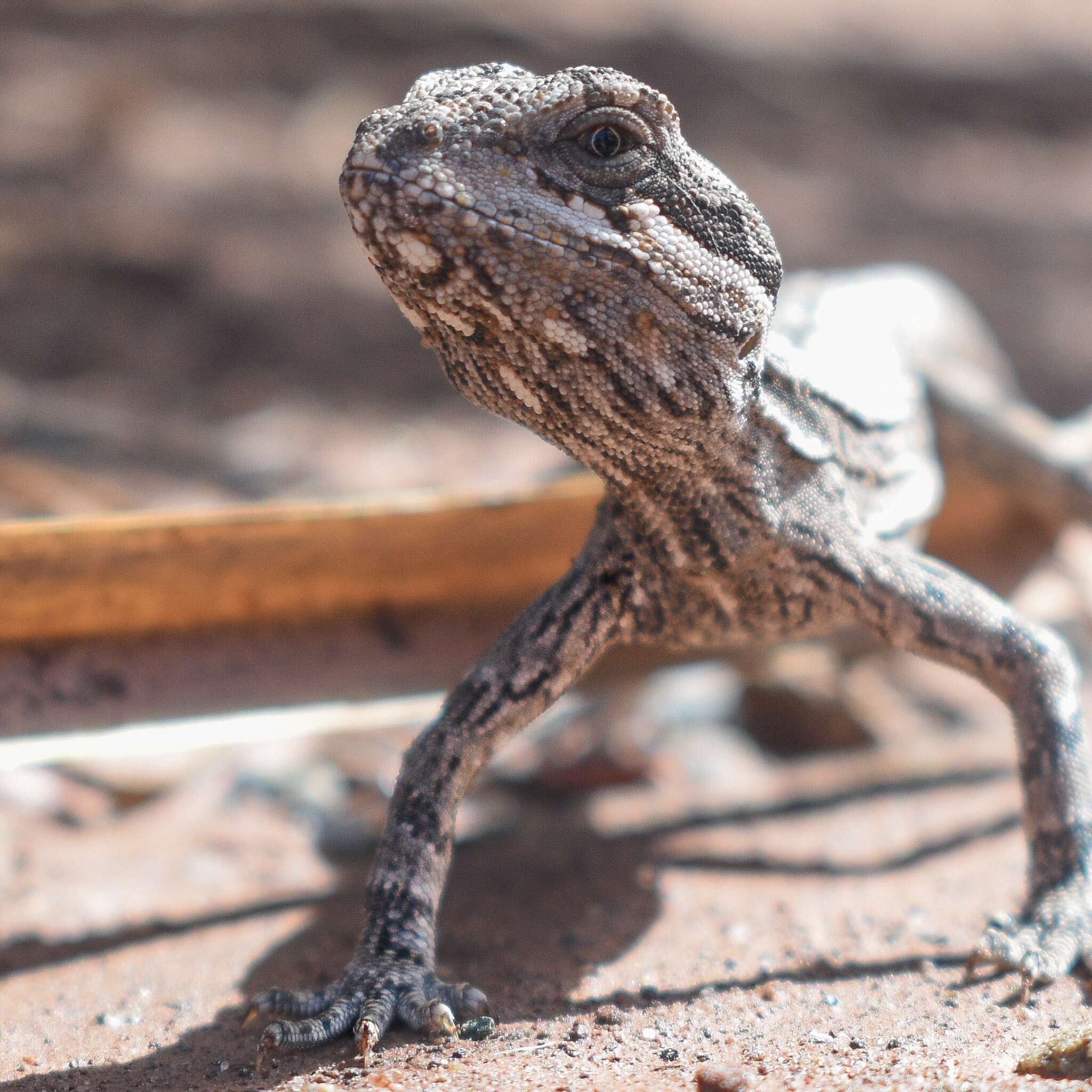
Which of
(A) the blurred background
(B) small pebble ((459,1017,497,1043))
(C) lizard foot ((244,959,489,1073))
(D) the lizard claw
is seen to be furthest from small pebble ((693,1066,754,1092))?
(A) the blurred background

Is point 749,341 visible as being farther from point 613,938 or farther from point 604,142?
point 613,938

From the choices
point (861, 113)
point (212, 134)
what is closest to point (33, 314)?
point (212, 134)

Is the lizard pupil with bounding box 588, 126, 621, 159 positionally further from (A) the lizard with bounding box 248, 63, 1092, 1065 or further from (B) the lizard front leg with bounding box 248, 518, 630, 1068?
(B) the lizard front leg with bounding box 248, 518, 630, 1068

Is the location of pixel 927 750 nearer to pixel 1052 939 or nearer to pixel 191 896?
pixel 1052 939

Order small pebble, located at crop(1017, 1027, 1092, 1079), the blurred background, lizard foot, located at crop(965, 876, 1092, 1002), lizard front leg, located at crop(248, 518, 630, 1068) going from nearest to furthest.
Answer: small pebble, located at crop(1017, 1027, 1092, 1079) < lizard front leg, located at crop(248, 518, 630, 1068) < lizard foot, located at crop(965, 876, 1092, 1002) < the blurred background

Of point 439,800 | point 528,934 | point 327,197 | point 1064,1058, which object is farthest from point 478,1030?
point 327,197

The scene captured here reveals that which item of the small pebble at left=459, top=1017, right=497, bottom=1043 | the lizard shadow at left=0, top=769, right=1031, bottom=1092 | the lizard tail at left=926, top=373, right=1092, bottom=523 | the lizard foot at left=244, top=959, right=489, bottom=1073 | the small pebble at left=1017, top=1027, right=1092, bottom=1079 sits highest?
the lizard tail at left=926, top=373, right=1092, bottom=523

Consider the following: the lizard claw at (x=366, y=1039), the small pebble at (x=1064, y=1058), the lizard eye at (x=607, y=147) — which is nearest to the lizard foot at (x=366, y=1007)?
the lizard claw at (x=366, y=1039)
